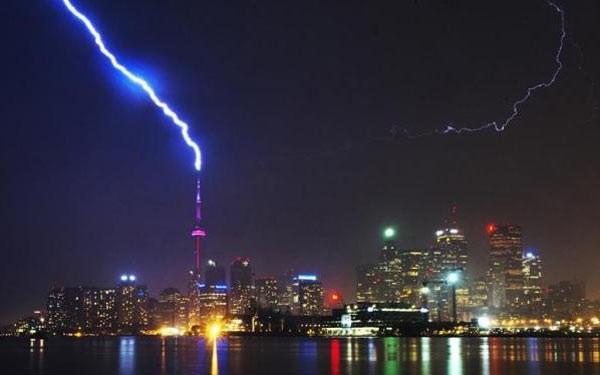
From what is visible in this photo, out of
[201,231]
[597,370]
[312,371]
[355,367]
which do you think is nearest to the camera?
[597,370]

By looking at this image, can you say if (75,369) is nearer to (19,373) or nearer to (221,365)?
(19,373)

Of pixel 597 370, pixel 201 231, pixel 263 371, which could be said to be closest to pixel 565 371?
pixel 597 370

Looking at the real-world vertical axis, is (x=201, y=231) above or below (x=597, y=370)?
above

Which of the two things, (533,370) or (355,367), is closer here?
(533,370)

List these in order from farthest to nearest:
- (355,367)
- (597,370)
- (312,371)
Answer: (355,367), (312,371), (597,370)

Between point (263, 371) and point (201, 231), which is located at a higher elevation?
point (201, 231)

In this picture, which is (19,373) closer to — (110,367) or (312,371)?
(110,367)

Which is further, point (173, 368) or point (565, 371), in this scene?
point (173, 368)

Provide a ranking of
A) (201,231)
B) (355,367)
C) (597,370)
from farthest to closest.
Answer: (201,231) < (355,367) < (597,370)

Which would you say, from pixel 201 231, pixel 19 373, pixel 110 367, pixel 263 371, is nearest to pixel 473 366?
pixel 263 371
